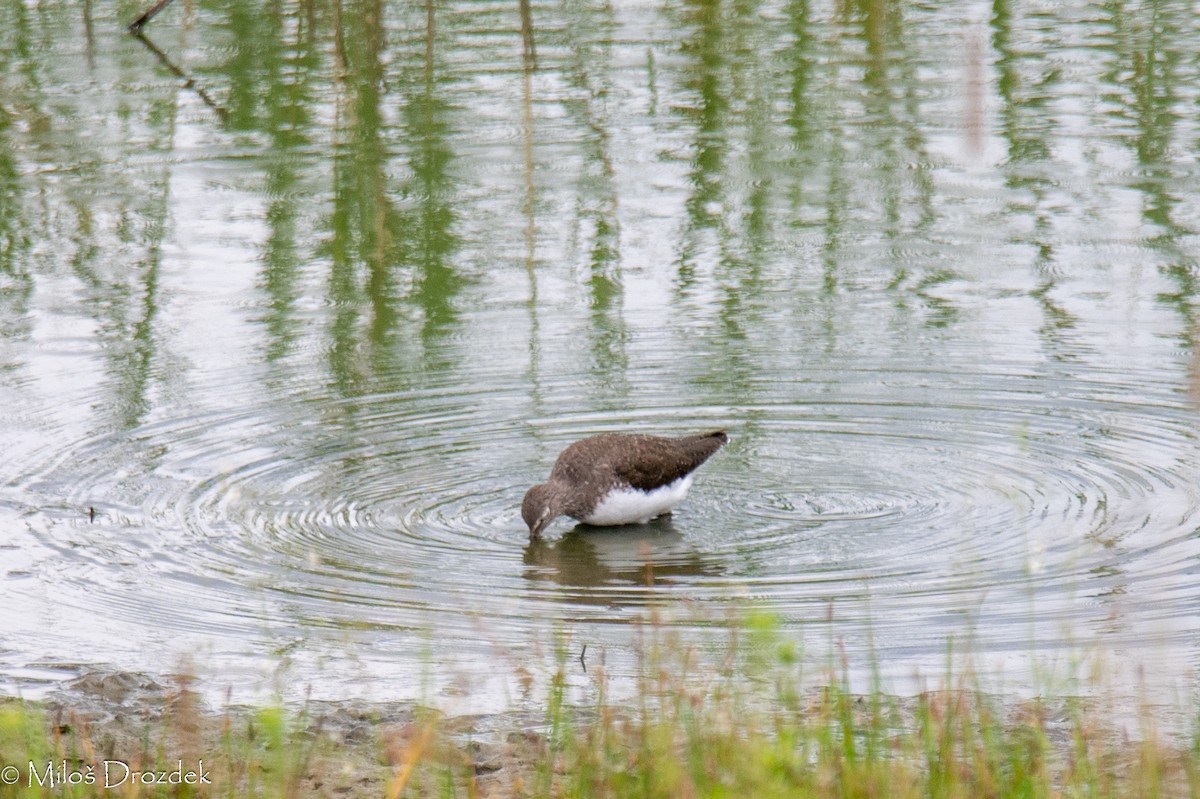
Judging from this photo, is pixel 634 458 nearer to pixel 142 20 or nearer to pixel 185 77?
pixel 185 77

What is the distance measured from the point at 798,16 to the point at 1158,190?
8078 millimetres

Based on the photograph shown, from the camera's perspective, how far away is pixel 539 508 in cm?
927

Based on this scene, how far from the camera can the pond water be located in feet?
26.5

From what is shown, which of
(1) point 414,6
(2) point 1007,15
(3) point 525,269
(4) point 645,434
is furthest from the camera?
(1) point 414,6

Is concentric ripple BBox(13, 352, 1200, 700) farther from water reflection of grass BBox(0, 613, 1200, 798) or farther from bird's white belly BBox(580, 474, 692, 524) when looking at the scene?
water reflection of grass BBox(0, 613, 1200, 798)

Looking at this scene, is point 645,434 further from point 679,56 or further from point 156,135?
point 679,56

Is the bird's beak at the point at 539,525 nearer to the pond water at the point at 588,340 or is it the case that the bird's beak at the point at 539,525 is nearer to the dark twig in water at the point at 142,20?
the pond water at the point at 588,340

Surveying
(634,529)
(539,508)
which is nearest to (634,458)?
(634,529)

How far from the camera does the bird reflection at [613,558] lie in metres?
8.73

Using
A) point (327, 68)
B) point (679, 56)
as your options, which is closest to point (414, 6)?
point (327, 68)

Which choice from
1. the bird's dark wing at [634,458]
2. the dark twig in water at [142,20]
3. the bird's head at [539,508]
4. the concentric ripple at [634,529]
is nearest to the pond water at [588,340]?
the concentric ripple at [634,529]

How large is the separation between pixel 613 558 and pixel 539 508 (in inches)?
18.3

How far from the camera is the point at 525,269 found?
1362cm

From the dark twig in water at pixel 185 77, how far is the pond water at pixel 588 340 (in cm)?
12
